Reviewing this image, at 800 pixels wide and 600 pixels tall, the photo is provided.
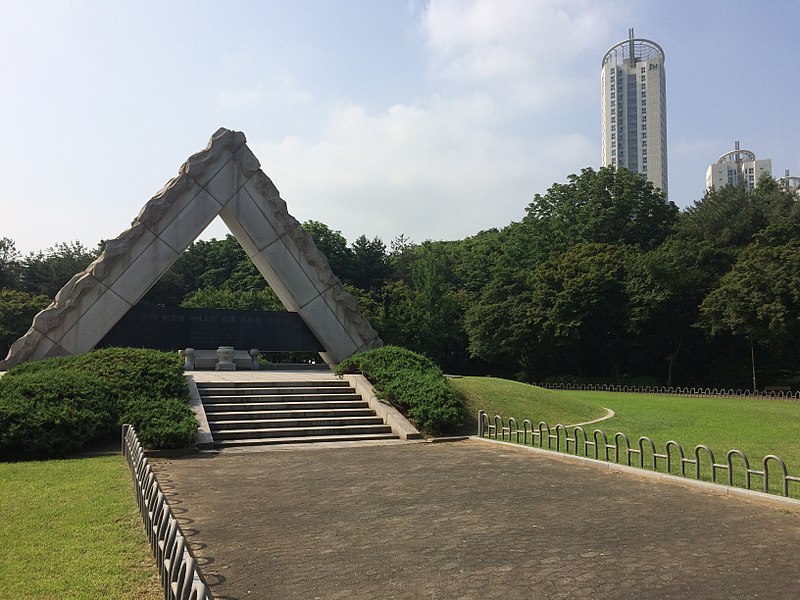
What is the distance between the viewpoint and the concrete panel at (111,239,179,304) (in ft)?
64.0

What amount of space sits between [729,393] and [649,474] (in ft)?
89.9

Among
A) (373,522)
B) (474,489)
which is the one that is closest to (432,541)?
(373,522)

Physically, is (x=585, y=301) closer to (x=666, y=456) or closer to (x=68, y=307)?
(x=68, y=307)

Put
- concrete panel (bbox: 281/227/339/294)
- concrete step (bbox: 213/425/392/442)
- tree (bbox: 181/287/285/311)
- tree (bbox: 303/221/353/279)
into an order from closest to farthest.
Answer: concrete step (bbox: 213/425/392/442), concrete panel (bbox: 281/227/339/294), tree (bbox: 181/287/285/311), tree (bbox: 303/221/353/279)

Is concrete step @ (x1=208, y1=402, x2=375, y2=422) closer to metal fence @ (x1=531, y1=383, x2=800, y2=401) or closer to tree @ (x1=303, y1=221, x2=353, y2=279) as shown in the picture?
metal fence @ (x1=531, y1=383, x2=800, y2=401)

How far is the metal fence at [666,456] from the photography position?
330 inches

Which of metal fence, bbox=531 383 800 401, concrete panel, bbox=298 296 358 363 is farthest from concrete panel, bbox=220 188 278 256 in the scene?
metal fence, bbox=531 383 800 401

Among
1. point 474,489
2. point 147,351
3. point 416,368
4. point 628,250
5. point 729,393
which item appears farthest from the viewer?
point 628,250

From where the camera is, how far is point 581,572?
541 centimetres

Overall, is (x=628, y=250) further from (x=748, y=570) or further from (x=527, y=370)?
(x=748, y=570)

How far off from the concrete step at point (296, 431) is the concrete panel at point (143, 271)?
786 centimetres

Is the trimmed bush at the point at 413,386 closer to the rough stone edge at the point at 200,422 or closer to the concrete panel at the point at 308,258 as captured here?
the rough stone edge at the point at 200,422

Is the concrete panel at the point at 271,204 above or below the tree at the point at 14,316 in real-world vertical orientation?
above

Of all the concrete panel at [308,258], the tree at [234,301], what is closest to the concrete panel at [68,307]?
the concrete panel at [308,258]
